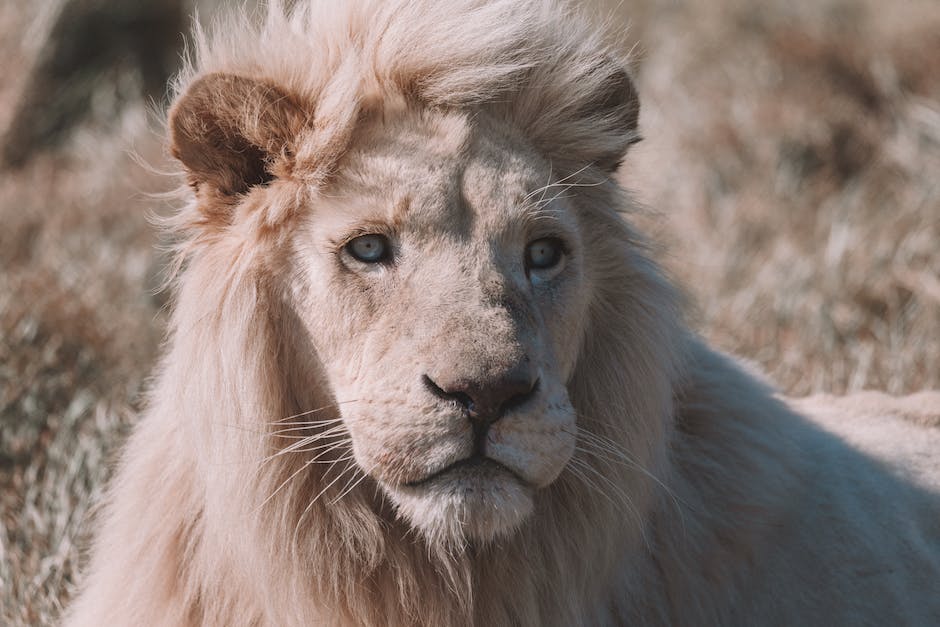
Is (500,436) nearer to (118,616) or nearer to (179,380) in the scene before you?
(179,380)

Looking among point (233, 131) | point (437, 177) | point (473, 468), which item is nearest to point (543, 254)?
point (437, 177)

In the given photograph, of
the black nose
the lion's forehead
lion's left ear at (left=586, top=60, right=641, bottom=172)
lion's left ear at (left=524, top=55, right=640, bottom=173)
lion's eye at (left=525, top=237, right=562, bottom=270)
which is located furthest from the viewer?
lion's left ear at (left=586, top=60, right=641, bottom=172)

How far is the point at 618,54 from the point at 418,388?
48.9 inches

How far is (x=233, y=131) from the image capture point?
292 centimetres

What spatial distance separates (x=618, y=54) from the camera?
329 cm

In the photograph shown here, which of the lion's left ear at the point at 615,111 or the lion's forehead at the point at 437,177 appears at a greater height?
the lion's left ear at the point at 615,111

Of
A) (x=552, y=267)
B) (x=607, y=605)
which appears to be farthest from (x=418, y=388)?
(x=607, y=605)

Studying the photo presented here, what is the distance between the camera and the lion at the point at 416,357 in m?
A: 2.62

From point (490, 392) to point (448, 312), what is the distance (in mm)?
235

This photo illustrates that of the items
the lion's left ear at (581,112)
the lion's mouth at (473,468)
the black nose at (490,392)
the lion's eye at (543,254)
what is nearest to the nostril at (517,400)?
→ the black nose at (490,392)

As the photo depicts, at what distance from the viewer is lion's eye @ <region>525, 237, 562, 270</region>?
288cm

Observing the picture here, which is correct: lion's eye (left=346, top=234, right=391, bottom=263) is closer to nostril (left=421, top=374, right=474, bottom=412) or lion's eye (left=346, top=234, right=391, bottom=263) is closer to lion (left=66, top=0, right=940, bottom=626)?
lion (left=66, top=0, right=940, bottom=626)

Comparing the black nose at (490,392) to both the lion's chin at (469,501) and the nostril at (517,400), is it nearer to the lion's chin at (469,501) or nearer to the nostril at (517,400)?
the nostril at (517,400)

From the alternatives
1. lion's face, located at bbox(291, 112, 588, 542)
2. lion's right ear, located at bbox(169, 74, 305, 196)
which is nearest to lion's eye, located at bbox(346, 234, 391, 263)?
lion's face, located at bbox(291, 112, 588, 542)
